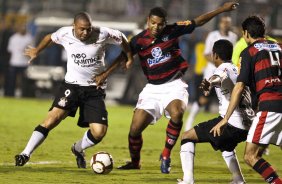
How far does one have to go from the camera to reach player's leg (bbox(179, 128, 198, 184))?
33.9 feet

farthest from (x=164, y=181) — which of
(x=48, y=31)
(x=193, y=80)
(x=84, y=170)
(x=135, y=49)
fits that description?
(x=48, y=31)

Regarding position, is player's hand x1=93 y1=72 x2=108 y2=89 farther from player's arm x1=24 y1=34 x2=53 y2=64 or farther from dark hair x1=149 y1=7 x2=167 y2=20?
dark hair x1=149 y1=7 x2=167 y2=20

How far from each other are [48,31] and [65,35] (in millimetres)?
16399

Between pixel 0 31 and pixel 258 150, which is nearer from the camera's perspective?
pixel 258 150

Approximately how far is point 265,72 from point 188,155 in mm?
1438

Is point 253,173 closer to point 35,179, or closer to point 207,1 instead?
point 35,179

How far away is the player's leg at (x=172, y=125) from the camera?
1209 cm

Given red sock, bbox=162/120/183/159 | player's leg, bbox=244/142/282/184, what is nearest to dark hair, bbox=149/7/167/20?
red sock, bbox=162/120/183/159

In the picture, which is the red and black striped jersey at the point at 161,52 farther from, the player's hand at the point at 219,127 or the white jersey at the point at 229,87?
the player's hand at the point at 219,127

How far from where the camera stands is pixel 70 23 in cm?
2773

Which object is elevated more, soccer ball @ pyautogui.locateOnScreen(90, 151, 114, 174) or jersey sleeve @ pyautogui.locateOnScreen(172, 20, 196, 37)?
jersey sleeve @ pyautogui.locateOnScreen(172, 20, 196, 37)

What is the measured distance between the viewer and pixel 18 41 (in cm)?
2677

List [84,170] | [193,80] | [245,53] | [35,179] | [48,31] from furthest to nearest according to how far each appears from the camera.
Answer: [48,31] < [193,80] < [84,170] < [35,179] < [245,53]

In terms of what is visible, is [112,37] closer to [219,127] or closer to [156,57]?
[156,57]
